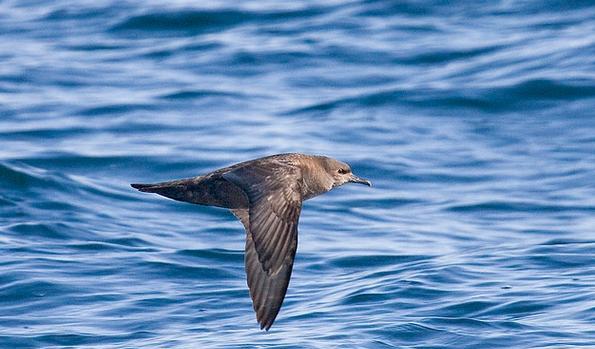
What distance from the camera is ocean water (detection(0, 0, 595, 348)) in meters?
9.27

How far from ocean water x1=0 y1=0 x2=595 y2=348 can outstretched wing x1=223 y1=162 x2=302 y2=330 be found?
1.56 metres

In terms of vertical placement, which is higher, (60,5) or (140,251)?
(60,5)

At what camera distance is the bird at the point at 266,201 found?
22.8ft

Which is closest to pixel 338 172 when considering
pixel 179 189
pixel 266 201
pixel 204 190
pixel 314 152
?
pixel 204 190

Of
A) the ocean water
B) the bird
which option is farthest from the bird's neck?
the ocean water

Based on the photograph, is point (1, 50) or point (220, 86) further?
point (1, 50)

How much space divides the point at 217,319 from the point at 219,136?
428cm

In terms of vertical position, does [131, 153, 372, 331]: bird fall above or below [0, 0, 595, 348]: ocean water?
above

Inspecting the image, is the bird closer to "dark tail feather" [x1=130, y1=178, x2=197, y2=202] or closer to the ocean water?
"dark tail feather" [x1=130, y1=178, x2=197, y2=202]

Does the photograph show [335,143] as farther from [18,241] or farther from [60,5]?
[60,5]

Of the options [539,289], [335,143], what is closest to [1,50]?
[335,143]

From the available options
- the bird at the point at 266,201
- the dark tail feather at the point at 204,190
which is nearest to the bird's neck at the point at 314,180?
the bird at the point at 266,201

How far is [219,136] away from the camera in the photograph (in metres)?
13.3

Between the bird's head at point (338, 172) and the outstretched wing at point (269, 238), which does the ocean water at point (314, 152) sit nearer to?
the bird's head at point (338, 172)
